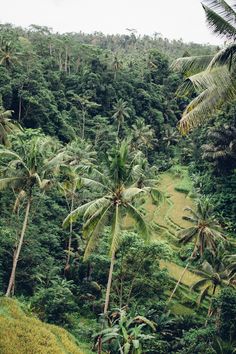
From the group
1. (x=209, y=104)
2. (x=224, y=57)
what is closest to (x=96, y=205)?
(x=209, y=104)

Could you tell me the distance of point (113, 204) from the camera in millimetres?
17797

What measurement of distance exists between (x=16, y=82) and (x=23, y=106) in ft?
9.80

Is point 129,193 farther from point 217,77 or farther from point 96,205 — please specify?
point 217,77

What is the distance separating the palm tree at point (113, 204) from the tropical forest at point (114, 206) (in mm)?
62

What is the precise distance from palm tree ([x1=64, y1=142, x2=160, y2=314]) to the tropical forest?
6 cm

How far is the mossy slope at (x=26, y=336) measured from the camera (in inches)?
501

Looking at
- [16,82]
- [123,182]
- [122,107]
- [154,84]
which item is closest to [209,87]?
[123,182]

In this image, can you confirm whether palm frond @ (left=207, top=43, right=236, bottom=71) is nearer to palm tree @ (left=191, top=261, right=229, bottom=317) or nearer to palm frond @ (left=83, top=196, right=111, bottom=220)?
palm frond @ (left=83, top=196, right=111, bottom=220)

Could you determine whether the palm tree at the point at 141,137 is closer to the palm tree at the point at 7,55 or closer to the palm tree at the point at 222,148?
the palm tree at the point at 222,148

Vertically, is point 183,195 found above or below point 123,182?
below

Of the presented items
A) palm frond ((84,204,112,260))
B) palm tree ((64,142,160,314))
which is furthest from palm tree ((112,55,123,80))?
palm frond ((84,204,112,260))

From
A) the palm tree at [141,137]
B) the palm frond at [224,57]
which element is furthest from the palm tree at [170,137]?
the palm frond at [224,57]

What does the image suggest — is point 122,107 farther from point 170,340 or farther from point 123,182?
point 123,182

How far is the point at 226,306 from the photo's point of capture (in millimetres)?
24266
